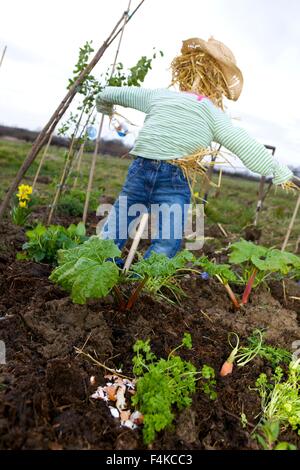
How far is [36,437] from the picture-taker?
1.42 metres

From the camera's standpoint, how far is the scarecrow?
9.25 ft

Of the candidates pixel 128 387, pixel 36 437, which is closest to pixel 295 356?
pixel 128 387

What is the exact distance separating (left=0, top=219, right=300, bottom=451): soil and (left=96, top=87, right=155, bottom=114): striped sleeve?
1.26 meters

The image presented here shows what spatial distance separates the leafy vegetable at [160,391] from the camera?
1.58 metres

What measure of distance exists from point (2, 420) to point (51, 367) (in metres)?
0.31

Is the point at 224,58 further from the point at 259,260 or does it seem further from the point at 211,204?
the point at 211,204

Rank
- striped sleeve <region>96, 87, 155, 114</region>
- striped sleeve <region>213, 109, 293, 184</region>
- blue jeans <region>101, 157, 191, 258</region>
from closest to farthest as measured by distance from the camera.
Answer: striped sleeve <region>213, 109, 293, 184</region> → blue jeans <region>101, 157, 191, 258</region> → striped sleeve <region>96, 87, 155, 114</region>

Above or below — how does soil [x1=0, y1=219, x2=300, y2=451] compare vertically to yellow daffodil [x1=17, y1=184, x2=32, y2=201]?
below

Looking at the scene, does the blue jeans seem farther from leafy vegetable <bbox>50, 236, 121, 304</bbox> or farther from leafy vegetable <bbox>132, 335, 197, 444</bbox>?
leafy vegetable <bbox>132, 335, 197, 444</bbox>

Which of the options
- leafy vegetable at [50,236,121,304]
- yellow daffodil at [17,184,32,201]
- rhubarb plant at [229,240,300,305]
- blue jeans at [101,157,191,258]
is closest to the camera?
leafy vegetable at [50,236,121,304]

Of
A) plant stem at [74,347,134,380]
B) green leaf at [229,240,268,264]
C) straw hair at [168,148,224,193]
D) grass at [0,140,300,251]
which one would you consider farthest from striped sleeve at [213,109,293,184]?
grass at [0,140,300,251]

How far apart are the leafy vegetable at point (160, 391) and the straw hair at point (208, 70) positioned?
191 cm

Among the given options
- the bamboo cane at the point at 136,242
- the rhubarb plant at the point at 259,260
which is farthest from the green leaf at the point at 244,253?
the bamboo cane at the point at 136,242

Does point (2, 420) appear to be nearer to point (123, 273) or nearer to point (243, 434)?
point (243, 434)
